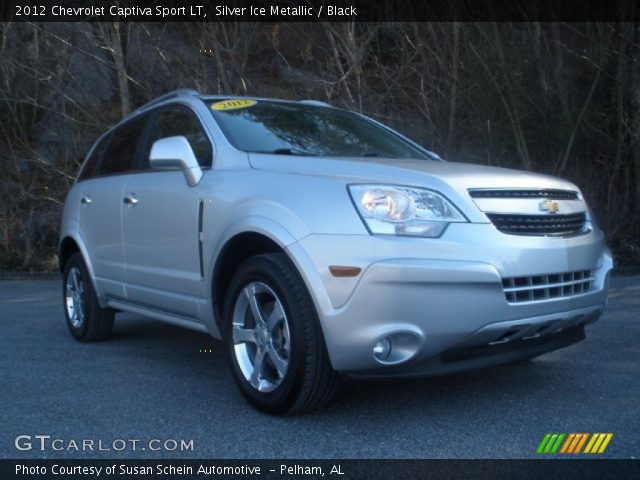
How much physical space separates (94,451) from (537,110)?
1006cm

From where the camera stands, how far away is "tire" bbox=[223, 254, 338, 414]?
3.70 m

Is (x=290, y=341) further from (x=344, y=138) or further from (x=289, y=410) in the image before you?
(x=344, y=138)

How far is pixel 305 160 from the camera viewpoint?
421cm

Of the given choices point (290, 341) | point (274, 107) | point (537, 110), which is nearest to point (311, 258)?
point (290, 341)

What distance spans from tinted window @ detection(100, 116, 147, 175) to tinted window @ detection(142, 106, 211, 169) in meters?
0.28

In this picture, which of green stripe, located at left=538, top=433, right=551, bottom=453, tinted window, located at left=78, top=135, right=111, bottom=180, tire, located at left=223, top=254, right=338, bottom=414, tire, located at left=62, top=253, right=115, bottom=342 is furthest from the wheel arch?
tinted window, located at left=78, top=135, right=111, bottom=180

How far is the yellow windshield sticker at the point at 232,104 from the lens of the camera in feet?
16.7

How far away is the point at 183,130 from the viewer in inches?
205

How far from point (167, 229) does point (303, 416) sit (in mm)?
1613

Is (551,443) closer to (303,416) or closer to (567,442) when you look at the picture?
(567,442)

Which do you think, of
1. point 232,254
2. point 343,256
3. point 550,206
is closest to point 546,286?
point 550,206

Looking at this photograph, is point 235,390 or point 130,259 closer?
point 235,390
